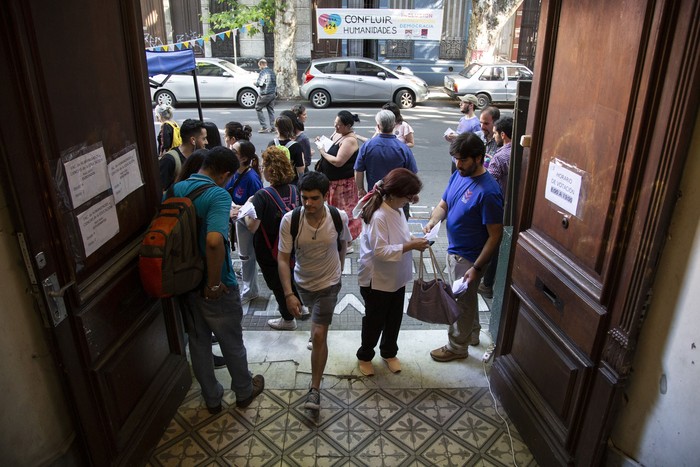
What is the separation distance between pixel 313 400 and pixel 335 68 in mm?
13684

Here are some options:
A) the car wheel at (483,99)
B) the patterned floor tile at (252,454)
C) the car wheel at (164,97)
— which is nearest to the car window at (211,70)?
the car wheel at (164,97)

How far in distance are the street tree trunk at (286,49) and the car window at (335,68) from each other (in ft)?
5.26

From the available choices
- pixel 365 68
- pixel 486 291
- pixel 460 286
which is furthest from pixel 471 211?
pixel 365 68

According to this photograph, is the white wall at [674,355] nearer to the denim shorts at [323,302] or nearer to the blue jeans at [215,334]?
the denim shorts at [323,302]

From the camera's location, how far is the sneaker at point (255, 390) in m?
3.53

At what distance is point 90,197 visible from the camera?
2.48 meters

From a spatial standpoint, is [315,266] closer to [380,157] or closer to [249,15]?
[380,157]

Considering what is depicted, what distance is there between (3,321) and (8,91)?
90 cm

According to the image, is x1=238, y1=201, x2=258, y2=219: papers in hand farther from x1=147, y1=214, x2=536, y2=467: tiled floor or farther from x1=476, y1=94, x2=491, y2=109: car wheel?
x1=476, y1=94, x2=491, y2=109: car wheel

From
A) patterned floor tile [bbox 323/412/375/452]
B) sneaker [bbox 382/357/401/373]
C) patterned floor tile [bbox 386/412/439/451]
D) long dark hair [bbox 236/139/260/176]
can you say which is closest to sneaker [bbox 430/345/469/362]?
sneaker [bbox 382/357/401/373]

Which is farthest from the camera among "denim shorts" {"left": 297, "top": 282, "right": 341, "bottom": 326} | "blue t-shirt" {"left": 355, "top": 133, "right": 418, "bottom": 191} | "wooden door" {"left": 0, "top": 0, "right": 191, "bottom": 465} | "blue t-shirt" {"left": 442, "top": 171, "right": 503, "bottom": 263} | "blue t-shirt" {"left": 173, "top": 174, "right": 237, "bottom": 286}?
"blue t-shirt" {"left": 355, "top": 133, "right": 418, "bottom": 191}

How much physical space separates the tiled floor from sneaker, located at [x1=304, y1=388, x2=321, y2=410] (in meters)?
0.07

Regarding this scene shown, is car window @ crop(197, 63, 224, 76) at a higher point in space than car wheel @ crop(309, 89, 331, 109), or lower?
higher

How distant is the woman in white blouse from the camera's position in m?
3.38
